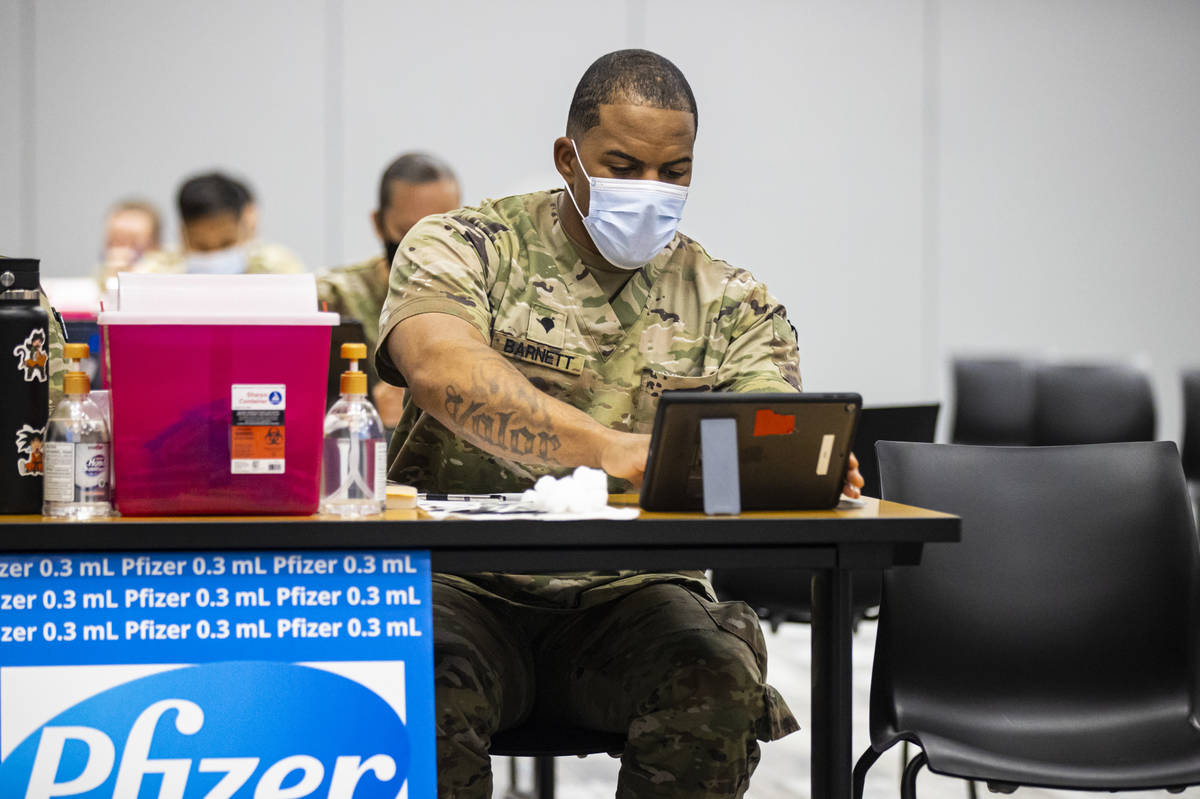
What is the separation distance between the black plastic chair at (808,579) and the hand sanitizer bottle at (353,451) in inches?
49.9

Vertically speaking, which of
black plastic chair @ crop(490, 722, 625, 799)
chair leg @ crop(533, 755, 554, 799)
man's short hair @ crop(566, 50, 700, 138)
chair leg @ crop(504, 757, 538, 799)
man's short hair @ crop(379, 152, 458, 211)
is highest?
man's short hair @ crop(379, 152, 458, 211)

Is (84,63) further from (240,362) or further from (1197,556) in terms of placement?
(1197,556)

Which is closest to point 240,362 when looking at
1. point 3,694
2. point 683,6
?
point 3,694

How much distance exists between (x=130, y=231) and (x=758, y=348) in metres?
3.96

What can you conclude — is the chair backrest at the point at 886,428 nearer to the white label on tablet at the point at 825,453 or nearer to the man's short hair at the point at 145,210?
the white label on tablet at the point at 825,453

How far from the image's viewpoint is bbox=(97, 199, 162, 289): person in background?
5.09m

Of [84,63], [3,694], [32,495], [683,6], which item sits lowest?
[3,694]

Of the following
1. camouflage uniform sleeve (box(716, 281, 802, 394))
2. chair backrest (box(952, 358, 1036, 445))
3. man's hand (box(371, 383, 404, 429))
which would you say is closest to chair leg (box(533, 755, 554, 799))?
camouflage uniform sleeve (box(716, 281, 802, 394))

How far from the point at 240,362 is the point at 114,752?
1.35 feet

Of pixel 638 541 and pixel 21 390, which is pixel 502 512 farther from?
pixel 21 390

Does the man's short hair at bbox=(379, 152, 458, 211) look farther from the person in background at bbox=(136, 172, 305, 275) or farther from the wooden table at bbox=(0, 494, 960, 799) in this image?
the wooden table at bbox=(0, 494, 960, 799)

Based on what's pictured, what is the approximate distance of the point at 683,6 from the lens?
220 inches

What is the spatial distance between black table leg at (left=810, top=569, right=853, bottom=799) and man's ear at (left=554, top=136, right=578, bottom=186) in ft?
2.75

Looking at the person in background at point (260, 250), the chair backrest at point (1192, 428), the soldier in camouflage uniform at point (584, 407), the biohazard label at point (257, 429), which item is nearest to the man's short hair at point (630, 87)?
the soldier in camouflage uniform at point (584, 407)
